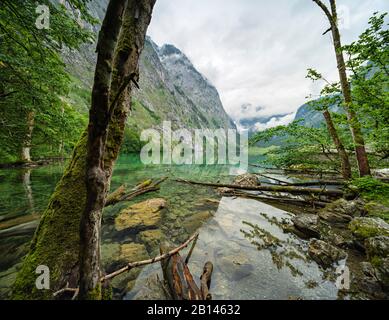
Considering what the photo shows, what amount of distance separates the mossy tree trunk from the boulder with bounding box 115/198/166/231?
13.9ft

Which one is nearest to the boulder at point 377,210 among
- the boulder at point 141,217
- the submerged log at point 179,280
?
the submerged log at point 179,280

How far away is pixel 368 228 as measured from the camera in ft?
16.3

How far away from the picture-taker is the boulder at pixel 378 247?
391 centimetres

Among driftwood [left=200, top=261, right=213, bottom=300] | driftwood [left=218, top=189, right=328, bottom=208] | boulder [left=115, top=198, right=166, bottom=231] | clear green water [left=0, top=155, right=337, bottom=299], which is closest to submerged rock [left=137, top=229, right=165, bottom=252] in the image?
clear green water [left=0, top=155, right=337, bottom=299]

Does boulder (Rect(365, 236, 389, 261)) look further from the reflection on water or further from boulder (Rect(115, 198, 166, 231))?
boulder (Rect(115, 198, 166, 231))

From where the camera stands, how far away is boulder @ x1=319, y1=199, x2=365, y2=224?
7.18m

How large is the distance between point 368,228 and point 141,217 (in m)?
7.94

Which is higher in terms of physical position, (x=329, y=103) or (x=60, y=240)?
(x=329, y=103)

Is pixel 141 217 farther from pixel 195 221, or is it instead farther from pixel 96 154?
pixel 96 154

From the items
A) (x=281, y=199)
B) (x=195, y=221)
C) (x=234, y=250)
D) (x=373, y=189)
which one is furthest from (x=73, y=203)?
(x=281, y=199)

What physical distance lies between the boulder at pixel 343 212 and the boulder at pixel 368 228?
2.13 meters

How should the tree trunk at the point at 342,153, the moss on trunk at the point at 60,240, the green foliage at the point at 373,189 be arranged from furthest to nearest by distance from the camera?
1. the tree trunk at the point at 342,153
2. the green foliage at the point at 373,189
3. the moss on trunk at the point at 60,240

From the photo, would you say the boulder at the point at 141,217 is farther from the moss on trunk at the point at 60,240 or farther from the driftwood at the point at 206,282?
the moss on trunk at the point at 60,240
